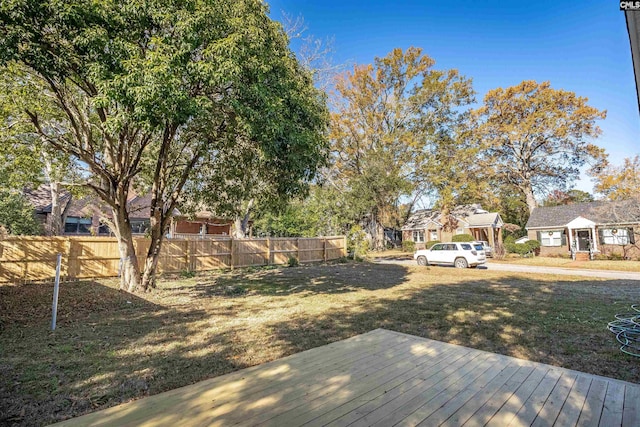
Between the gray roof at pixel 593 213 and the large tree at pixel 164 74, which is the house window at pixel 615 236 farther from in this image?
the large tree at pixel 164 74

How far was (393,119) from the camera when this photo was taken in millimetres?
30484

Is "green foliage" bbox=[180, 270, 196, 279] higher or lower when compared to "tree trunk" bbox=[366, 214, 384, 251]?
lower

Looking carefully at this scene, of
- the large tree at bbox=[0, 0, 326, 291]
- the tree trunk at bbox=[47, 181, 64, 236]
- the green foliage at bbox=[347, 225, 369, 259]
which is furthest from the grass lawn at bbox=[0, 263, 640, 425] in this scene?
the green foliage at bbox=[347, 225, 369, 259]

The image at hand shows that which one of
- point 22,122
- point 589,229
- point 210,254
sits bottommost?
point 210,254

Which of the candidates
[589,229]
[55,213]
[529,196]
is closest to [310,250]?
[55,213]

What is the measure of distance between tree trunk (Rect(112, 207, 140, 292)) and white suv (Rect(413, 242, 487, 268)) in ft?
47.3

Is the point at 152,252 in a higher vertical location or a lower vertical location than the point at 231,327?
higher

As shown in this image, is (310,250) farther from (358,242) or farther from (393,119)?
(393,119)

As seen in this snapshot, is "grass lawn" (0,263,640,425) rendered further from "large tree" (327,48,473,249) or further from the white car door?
"large tree" (327,48,473,249)

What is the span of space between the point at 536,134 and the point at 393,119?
1312 centimetres

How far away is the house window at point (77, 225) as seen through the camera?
2238cm

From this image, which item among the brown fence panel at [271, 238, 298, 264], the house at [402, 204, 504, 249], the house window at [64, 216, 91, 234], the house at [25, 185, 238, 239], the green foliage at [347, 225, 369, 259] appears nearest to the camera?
the brown fence panel at [271, 238, 298, 264]

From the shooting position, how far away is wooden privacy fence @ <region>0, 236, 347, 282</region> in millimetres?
10132

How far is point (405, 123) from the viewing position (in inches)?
1202
